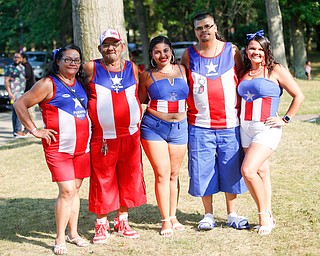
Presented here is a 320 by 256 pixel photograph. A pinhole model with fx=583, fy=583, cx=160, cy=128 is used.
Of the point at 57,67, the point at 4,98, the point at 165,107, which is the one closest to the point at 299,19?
the point at 4,98

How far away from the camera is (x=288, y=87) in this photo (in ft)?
18.7

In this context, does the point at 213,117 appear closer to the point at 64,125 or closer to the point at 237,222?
the point at 237,222

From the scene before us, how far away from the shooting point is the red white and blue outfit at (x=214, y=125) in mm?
5758

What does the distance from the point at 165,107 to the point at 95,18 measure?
3.49 m

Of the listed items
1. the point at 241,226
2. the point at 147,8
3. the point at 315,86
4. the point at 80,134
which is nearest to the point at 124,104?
the point at 80,134

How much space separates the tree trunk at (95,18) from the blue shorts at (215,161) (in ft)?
10.4

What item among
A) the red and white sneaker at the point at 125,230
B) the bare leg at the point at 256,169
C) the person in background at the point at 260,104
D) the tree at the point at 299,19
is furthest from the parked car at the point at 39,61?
the bare leg at the point at 256,169

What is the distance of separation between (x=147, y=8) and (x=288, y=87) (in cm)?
3079

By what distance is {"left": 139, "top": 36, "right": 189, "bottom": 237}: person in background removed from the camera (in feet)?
18.7

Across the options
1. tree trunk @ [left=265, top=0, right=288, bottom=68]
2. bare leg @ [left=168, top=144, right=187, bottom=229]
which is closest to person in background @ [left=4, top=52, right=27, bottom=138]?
bare leg @ [left=168, top=144, right=187, bottom=229]

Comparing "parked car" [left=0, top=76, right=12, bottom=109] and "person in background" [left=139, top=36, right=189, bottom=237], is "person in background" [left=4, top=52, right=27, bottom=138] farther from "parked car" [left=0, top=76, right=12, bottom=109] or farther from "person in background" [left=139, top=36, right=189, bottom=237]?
"person in background" [left=139, top=36, right=189, bottom=237]

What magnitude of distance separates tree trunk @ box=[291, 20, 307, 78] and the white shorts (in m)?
22.5

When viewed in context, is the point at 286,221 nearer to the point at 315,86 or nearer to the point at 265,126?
the point at 265,126

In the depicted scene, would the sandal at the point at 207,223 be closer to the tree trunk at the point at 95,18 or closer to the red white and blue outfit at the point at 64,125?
the red white and blue outfit at the point at 64,125
